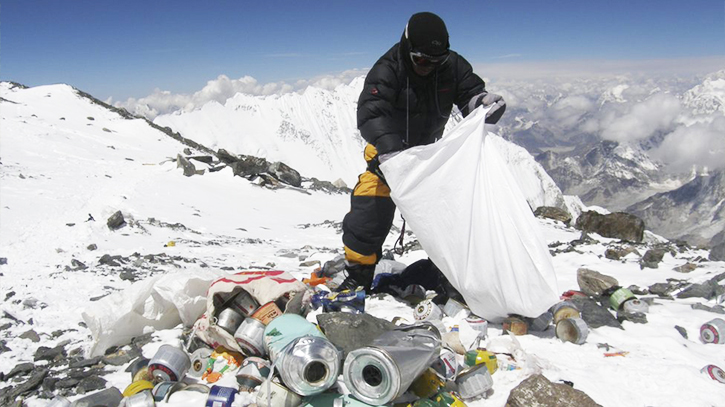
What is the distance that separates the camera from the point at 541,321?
3.45m

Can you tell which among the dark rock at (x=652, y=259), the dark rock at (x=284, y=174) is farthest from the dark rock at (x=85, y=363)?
the dark rock at (x=284, y=174)

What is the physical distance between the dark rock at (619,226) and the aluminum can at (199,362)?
980 centimetres

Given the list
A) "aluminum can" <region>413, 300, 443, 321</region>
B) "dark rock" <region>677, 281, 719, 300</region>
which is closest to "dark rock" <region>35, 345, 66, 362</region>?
"aluminum can" <region>413, 300, 443, 321</region>

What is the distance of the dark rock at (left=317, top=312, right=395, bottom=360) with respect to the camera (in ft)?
9.30

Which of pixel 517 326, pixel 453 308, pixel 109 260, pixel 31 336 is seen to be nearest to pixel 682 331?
pixel 517 326

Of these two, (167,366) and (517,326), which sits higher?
(167,366)

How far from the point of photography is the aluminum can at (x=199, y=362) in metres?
2.96

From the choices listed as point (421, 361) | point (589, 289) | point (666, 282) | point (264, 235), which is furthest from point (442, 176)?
point (264, 235)

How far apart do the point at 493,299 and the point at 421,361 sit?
1.22 m

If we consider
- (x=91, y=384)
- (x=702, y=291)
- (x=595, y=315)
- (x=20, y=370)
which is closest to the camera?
(x=91, y=384)

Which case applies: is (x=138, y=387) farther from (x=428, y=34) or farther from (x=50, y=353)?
(x=428, y=34)

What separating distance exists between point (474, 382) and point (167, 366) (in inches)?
75.5

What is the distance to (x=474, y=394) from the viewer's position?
2594 millimetres

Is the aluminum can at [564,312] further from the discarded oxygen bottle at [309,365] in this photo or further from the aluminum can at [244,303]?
the aluminum can at [244,303]
